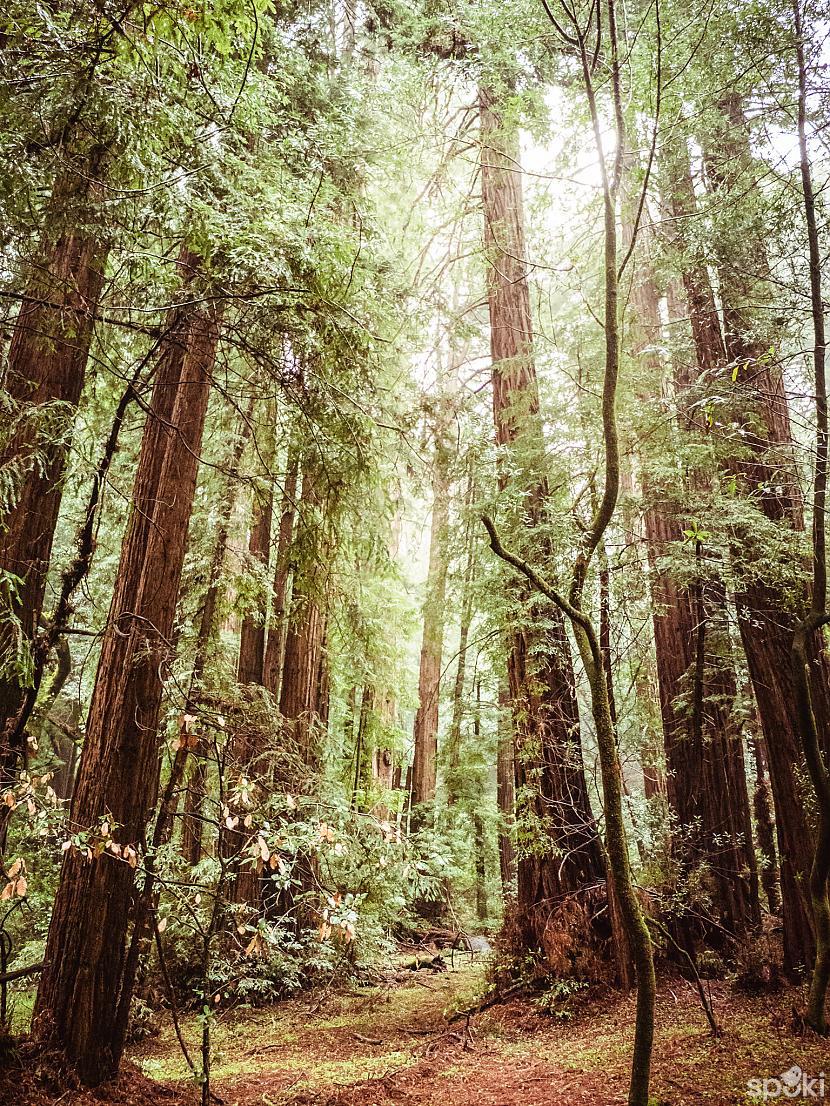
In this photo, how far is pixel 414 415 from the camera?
557 centimetres

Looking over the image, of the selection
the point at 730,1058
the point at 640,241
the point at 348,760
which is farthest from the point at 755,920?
the point at 640,241

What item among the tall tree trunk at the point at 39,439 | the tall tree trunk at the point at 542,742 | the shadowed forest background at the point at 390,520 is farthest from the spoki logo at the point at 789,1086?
the tall tree trunk at the point at 39,439

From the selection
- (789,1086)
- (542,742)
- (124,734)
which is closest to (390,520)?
(124,734)

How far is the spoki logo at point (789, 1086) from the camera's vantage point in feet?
12.0

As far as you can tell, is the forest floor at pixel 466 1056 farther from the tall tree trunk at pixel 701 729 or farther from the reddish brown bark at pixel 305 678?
the reddish brown bark at pixel 305 678

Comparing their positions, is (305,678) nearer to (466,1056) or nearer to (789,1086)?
(466,1056)

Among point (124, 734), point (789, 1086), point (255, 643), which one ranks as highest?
point (255, 643)

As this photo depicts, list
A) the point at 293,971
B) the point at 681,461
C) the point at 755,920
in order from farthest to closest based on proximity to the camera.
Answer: the point at 293,971
the point at 755,920
the point at 681,461

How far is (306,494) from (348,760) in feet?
25.1

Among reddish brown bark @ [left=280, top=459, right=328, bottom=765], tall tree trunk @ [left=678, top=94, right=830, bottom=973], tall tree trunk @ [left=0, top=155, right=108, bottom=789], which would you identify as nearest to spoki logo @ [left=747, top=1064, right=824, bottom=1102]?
tall tree trunk @ [left=678, top=94, right=830, bottom=973]

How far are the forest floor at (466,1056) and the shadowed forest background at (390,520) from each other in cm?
6

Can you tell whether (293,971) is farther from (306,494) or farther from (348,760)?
(306,494)

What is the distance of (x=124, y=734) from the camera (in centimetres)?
484

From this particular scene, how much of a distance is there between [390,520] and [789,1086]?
186 inches
